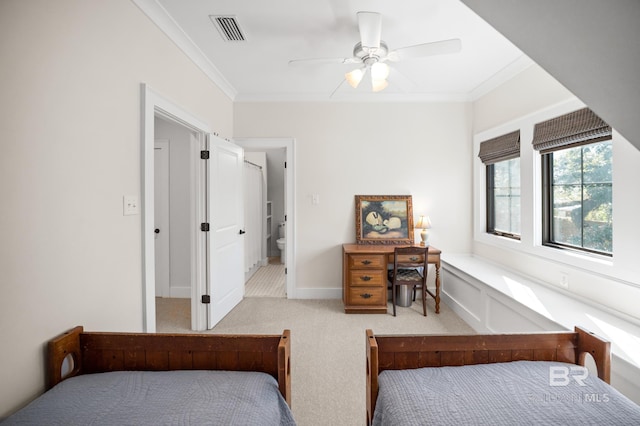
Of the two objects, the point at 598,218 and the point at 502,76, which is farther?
the point at 502,76

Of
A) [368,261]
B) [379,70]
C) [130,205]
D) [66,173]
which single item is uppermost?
[379,70]

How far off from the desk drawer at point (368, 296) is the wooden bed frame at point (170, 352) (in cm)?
205

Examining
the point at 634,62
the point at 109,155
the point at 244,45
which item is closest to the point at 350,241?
the point at 244,45

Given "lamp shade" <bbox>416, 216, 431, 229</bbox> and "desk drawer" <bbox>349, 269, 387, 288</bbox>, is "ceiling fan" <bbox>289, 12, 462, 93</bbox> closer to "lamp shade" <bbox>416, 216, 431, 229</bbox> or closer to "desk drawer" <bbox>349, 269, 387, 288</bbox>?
"lamp shade" <bbox>416, 216, 431, 229</bbox>

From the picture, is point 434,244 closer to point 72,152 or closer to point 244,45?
point 244,45

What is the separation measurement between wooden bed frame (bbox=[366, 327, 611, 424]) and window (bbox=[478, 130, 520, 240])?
1968mm

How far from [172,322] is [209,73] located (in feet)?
8.49

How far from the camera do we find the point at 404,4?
1973mm

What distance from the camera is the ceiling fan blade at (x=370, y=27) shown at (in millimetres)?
1862

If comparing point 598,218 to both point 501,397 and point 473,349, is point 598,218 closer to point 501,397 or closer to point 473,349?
point 473,349

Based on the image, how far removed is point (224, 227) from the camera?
3.20 m

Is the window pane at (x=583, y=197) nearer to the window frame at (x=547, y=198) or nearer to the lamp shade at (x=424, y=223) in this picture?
the window frame at (x=547, y=198)

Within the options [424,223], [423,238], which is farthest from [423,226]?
[423,238]

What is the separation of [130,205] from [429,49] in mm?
2229
